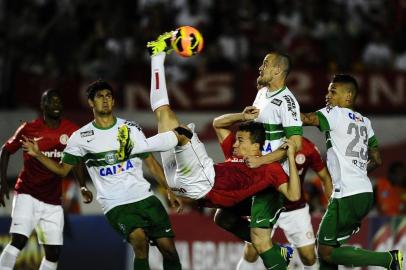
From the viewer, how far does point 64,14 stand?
1716 centimetres

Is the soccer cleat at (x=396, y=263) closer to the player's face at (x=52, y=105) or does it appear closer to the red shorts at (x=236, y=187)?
the red shorts at (x=236, y=187)

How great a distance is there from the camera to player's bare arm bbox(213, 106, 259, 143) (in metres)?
10.7

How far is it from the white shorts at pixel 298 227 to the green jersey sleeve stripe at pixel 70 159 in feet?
8.45

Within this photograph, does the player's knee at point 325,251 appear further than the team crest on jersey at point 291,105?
Yes

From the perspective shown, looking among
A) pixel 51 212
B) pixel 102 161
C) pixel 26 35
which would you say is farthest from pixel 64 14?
pixel 102 161

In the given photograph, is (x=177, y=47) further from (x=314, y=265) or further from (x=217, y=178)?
(x=314, y=265)

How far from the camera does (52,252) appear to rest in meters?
12.3

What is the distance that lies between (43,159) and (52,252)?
4.52 ft

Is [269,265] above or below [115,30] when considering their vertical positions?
below

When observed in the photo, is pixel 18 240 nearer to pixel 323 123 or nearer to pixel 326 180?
pixel 326 180

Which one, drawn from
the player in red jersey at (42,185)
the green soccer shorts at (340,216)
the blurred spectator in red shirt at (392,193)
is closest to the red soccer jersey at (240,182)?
the green soccer shorts at (340,216)

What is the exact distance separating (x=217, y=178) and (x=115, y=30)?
642 cm

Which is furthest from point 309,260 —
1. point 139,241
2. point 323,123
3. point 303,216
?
point 139,241

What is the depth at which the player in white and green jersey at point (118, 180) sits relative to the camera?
11.0 m
